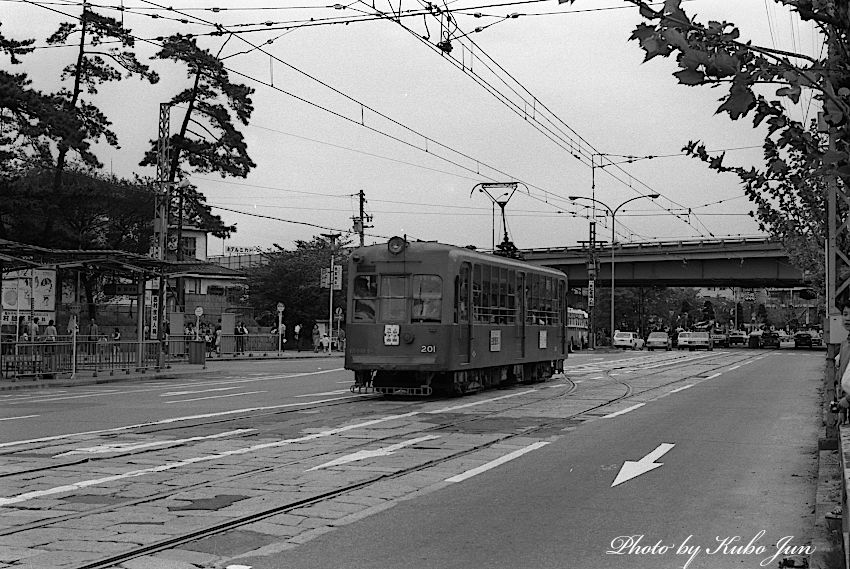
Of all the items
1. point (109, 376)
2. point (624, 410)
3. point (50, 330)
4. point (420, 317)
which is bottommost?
point (624, 410)

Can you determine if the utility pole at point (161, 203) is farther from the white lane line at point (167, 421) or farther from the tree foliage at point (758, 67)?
the tree foliage at point (758, 67)

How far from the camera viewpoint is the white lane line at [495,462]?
10.9m

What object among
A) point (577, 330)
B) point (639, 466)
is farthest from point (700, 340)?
point (639, 466)

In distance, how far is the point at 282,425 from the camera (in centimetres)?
1569

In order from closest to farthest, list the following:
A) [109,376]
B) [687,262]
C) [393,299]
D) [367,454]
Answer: [367,454] < [393,299] < [109,376] < [687,262]

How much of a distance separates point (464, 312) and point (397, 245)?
2008mm

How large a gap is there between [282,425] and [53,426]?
11.6 feet

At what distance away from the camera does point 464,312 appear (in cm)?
2128

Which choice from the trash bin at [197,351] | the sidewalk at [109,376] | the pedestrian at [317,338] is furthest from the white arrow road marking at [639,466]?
the pedestrian at [317,338]

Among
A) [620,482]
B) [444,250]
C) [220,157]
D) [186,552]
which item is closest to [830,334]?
[444,250]

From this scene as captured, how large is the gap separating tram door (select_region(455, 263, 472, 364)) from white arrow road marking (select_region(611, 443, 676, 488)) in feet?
26.3

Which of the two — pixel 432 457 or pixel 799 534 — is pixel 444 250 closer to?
pixel 432 457

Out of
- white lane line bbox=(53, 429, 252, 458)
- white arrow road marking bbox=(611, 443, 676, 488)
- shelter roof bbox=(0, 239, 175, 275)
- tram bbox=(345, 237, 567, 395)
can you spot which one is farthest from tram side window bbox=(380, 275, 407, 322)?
shelter roof bbox=(0, 239, 175, 275)

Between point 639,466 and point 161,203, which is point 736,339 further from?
point 639,466
